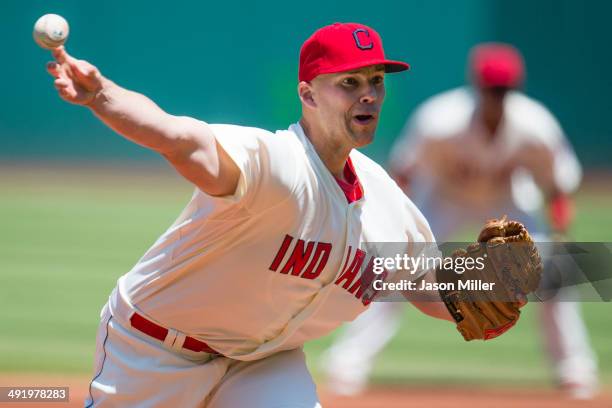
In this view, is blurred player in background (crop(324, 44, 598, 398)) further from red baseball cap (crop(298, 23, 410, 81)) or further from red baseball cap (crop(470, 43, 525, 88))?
red baseball cap (crop(298, 23, 410, 81))

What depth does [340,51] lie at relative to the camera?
11.5 ft

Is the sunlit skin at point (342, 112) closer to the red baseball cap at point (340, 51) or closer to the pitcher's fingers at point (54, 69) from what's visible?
the red baseball cap at point (340, 51)

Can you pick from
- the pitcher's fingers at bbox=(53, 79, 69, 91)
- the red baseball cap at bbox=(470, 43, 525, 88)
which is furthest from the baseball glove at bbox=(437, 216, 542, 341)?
the red baseball cap at bbox=(470, 43, 525, 88)

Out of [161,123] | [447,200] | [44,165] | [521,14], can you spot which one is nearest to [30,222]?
[44,165]

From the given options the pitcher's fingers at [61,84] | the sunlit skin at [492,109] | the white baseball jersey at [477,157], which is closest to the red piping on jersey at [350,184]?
the pitcher's fingers at [61,84]

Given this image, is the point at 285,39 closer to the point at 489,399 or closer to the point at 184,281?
the point at 489,399

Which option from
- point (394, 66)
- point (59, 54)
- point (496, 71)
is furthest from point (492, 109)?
point (59, 54)

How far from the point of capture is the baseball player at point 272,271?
333 cm

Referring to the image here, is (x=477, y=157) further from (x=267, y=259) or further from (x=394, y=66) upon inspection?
(x=267, y=259)

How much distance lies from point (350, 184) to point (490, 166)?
3.47 metres

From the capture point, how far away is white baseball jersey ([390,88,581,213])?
6.88 m

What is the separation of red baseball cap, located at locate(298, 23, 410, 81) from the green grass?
11.5ft

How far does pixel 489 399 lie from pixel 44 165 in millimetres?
10673

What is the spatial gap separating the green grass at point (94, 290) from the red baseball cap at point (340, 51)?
3.49 meters
